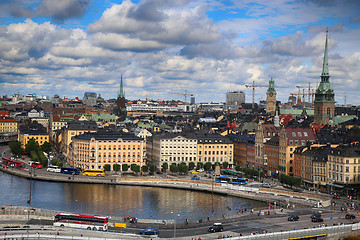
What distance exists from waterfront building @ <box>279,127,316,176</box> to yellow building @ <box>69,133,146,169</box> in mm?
33892

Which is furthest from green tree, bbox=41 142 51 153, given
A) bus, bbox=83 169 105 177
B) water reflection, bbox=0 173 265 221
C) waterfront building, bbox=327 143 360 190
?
waterfront building, bbox=327 143 360 190

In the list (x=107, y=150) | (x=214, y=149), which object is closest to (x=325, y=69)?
(x=214, y=149)

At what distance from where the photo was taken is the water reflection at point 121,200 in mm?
88250

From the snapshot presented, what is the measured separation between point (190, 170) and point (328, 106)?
65.4 meters

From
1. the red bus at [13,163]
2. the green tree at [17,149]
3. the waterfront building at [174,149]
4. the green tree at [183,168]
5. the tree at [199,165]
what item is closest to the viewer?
the green tree at [183,168]

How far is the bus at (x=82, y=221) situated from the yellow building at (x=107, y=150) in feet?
202

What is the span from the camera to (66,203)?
9419 centimetres

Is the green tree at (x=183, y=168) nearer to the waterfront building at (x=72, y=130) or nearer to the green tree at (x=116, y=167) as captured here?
the green tree at (x=116, y=167)

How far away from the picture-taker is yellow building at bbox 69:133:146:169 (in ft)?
439

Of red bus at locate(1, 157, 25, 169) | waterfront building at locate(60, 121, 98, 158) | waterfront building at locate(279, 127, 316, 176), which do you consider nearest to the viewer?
waterfront building at locate(279, 127, 316, 176)

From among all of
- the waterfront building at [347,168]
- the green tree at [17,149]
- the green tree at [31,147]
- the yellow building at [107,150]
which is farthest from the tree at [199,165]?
the green tree at [17,149]

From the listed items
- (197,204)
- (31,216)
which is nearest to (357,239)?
(197,204)

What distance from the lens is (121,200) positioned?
323 feet

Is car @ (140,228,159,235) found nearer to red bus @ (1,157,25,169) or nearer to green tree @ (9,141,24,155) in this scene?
red bus @ (1,157,25,169)
